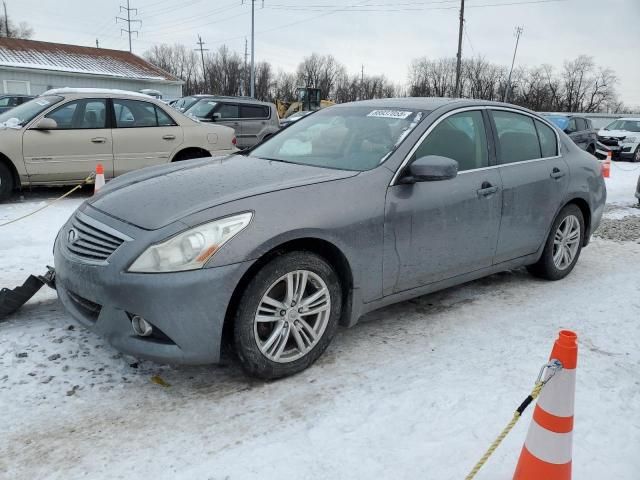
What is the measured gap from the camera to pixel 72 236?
10.7 ft

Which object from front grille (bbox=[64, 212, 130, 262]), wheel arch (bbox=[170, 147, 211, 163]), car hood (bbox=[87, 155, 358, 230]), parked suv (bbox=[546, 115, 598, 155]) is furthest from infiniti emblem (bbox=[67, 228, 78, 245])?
parked suv (bbox=[546, 115, 598, 155])

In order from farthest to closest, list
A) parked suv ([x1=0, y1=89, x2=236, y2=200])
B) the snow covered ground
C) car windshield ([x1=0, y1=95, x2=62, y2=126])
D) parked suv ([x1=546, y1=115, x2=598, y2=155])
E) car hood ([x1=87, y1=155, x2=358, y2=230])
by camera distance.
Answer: parked suv ([x1=546, y1=115, x2=598, y2=155]), car windshield ([x1=0, y1=95, x2=62, y2=126]), parked suv ([x1=0, y1=89, x2=236, y2=200]), car hood ([x1=87, y1=155, x2=358, y2=230]), the snow covered ground

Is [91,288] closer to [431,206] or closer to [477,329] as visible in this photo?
[431,206]

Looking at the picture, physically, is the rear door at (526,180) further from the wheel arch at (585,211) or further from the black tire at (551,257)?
the wheel arch at (585,211)

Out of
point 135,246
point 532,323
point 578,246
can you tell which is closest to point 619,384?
point 532,323

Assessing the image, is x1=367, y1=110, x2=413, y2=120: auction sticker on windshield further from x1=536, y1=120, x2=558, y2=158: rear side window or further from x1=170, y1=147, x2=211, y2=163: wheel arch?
x1=170, y1=147, x2=211, y2=163: wheel arch

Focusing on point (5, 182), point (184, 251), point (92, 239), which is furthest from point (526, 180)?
point (5, 182)

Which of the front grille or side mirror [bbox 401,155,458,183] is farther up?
side mirror [bbox 401,155,458,183]

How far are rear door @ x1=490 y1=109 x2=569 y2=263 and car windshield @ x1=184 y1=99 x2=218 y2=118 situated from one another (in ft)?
34.5

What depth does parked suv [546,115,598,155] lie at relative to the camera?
18672 mm

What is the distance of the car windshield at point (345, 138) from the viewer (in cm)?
375

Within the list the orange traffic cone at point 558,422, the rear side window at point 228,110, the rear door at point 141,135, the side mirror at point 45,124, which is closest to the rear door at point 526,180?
the orange traffic cone at point 558,422

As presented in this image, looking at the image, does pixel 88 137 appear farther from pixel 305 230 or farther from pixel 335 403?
pixel 335 403

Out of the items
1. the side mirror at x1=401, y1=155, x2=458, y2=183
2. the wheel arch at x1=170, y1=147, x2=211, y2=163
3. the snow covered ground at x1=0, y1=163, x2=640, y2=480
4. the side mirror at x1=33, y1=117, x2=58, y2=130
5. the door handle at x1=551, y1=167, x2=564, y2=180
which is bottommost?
the snow covered ground at x1=0, y1=163, x2=640, y2=480
